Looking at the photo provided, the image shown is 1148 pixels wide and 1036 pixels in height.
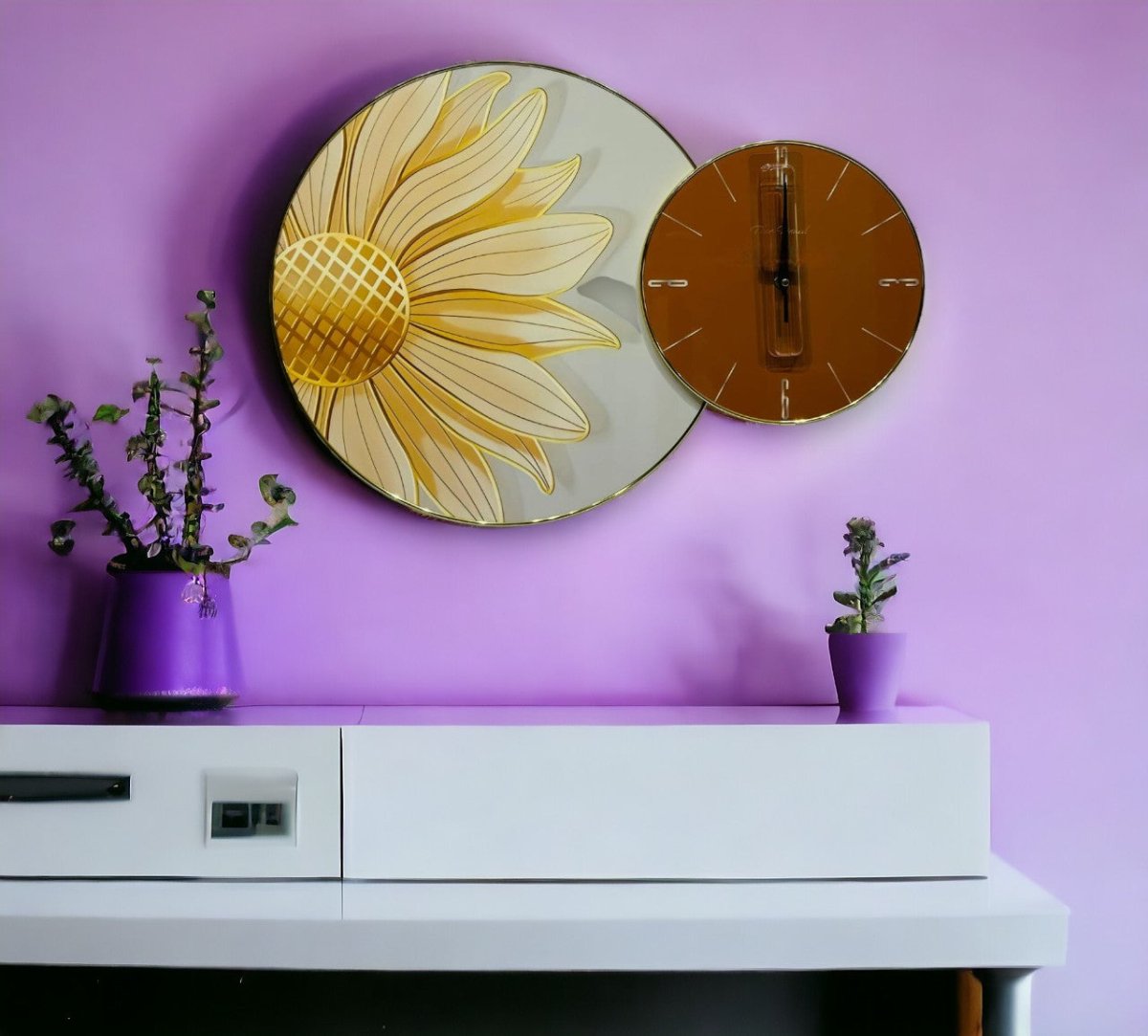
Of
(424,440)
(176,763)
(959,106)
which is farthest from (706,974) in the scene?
(959,106)

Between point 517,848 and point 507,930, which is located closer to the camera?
point 507,930

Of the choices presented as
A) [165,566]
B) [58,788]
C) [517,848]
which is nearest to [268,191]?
[165,566]

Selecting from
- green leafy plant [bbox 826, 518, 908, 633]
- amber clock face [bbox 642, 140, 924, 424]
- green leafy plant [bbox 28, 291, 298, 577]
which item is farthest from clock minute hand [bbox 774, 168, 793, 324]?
green leafy plant [bbox 28, 291, 298, 577]

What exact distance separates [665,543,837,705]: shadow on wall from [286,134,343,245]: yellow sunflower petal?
68 centimetres

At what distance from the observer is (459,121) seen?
5.09ft

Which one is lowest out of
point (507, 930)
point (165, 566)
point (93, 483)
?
point (507, 930)

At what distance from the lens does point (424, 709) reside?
1483 millimetres

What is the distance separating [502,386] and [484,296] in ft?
0.42

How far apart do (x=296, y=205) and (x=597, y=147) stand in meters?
0.43

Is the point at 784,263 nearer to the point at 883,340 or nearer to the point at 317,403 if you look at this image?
the point at 883,340

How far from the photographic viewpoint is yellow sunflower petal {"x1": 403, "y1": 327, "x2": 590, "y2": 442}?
1547mm

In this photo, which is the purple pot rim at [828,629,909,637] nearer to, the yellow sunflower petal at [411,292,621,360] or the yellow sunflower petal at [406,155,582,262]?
the yellow sunflower petal at [411,292,621,360]

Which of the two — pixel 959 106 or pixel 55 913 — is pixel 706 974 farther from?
pixel 959 106

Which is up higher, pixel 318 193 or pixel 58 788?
pixel 318 193
